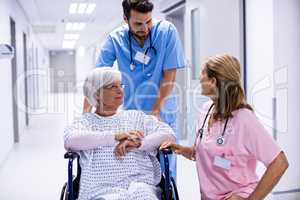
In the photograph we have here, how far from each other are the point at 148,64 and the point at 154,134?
61cm

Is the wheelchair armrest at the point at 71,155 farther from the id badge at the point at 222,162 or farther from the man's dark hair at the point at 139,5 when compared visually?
the man's dark hair at the point at 139,5

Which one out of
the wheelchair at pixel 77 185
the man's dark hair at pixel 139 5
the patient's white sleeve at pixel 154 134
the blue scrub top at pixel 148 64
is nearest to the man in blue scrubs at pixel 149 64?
the blue scrub top at pixel 148 64

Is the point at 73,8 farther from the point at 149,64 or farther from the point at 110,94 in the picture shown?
the point at 110,94

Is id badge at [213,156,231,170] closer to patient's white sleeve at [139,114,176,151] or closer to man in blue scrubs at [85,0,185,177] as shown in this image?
patient's white sleeve at [139,114,176,151]

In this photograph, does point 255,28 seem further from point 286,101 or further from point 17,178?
point 17,178

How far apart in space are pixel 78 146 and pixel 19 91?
216 inches

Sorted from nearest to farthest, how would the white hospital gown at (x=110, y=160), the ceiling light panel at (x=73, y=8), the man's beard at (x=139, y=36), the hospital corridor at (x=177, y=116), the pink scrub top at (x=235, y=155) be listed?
the pink scrub top at (x=235, y=155)
the hospital corridor at (x=177, y=116)
the white hospital gown at (x=110, y=160)
the man's beard at (x=139, y=36)
the ceiling light panel at (x=73, y=8)

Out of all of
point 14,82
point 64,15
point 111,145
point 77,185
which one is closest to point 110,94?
point 111,145

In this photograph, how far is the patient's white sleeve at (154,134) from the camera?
74.0 inches

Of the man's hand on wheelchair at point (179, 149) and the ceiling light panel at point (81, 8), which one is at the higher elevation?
the ceiling light panel at point (81, 8)

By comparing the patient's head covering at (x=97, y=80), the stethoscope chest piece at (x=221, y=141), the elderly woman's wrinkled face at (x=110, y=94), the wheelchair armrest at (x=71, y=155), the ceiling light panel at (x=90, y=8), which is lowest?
the wheelchair armrest at (x=71, y=155)

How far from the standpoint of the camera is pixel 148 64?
238 cm

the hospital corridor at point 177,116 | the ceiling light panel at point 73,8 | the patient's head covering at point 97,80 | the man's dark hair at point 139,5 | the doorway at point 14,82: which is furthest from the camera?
the ceiling light panel at point 73,8

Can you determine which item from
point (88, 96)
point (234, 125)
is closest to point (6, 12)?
point (88, 96)
